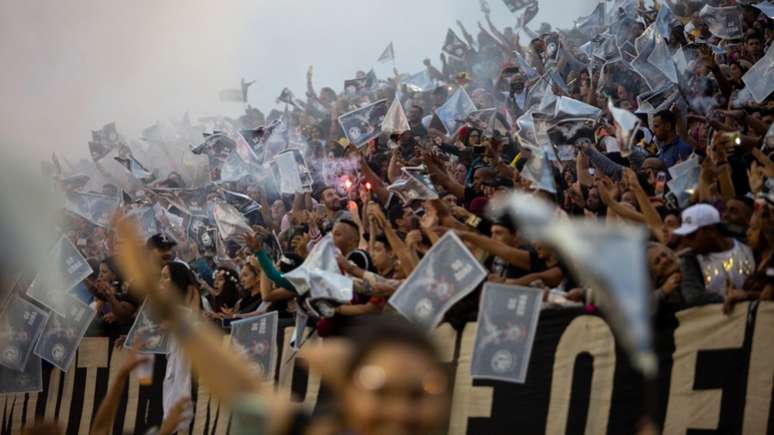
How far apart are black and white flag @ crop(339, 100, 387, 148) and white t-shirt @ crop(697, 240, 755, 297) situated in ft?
18.6

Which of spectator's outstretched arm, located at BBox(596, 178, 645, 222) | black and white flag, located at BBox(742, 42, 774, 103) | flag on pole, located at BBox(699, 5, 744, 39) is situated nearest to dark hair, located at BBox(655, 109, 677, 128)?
black and white flag, located at BBox(742, 42, 774, 103)

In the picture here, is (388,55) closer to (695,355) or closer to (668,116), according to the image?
(668,116)

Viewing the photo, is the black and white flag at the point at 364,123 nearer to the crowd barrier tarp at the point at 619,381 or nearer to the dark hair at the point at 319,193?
the dark hair at the point at 319,193

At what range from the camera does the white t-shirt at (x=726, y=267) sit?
6277 mm

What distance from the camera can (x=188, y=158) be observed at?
1630cm

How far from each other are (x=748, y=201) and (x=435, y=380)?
15.0 feet

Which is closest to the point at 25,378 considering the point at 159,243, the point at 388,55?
the point at 159,243

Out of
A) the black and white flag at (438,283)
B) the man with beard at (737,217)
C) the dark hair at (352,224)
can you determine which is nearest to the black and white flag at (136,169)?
the dark hair at (352,224)

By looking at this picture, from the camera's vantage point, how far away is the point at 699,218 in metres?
6.34

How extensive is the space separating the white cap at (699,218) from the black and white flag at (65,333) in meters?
5.31

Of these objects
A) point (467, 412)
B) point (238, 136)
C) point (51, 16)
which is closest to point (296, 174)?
point (238, 136)

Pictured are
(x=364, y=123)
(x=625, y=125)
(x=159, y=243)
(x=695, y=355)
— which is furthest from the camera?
(x=364, y=123)

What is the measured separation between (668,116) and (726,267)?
306cm

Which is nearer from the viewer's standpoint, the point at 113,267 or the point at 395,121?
the point at 113,267
